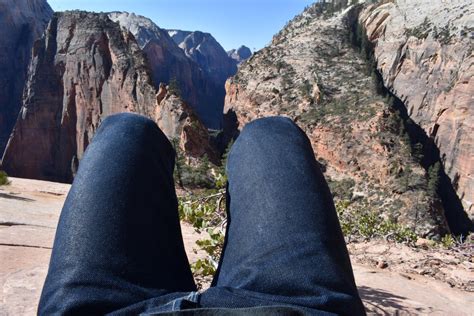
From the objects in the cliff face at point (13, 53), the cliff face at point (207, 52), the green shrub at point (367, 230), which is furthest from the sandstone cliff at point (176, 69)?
the green shrub at point (367, 230)

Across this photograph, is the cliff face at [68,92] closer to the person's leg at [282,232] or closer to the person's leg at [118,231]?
the person's leg at [118,231]

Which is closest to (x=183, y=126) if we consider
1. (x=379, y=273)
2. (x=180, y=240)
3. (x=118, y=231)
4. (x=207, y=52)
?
(x=379, y=273)

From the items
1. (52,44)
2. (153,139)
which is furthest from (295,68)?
(153,139)

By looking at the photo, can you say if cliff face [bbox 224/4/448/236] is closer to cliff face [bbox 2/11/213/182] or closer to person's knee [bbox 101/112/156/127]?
cliff face [bbox 2/11/213/182]

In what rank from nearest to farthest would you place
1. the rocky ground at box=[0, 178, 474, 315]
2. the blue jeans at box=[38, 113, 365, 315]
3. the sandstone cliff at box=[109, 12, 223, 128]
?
the blue jeans at box=[38, 113, 365, 315] < the rocky ground at box=[0, 178, 474, 315] < the sandstone cliff at box=[109, 12, 223, 128]

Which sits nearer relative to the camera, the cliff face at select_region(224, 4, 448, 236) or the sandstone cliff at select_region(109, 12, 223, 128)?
the cliff face at select_region(224, 4, 448, 236)

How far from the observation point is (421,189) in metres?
25.3

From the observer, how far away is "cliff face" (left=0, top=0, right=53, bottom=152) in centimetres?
4894

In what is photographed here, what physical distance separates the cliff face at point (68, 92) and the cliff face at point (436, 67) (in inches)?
971

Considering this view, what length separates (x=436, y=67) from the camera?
36594 mm

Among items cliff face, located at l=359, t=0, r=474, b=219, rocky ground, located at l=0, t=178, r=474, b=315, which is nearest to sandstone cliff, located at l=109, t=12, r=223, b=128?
cliff face, located at l=359, t=0, r=474, b=219

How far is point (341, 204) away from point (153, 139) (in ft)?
11.1

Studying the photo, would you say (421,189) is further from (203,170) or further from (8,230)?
(8,230)

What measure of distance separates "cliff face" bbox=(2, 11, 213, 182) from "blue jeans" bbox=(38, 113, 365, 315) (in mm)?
31868
